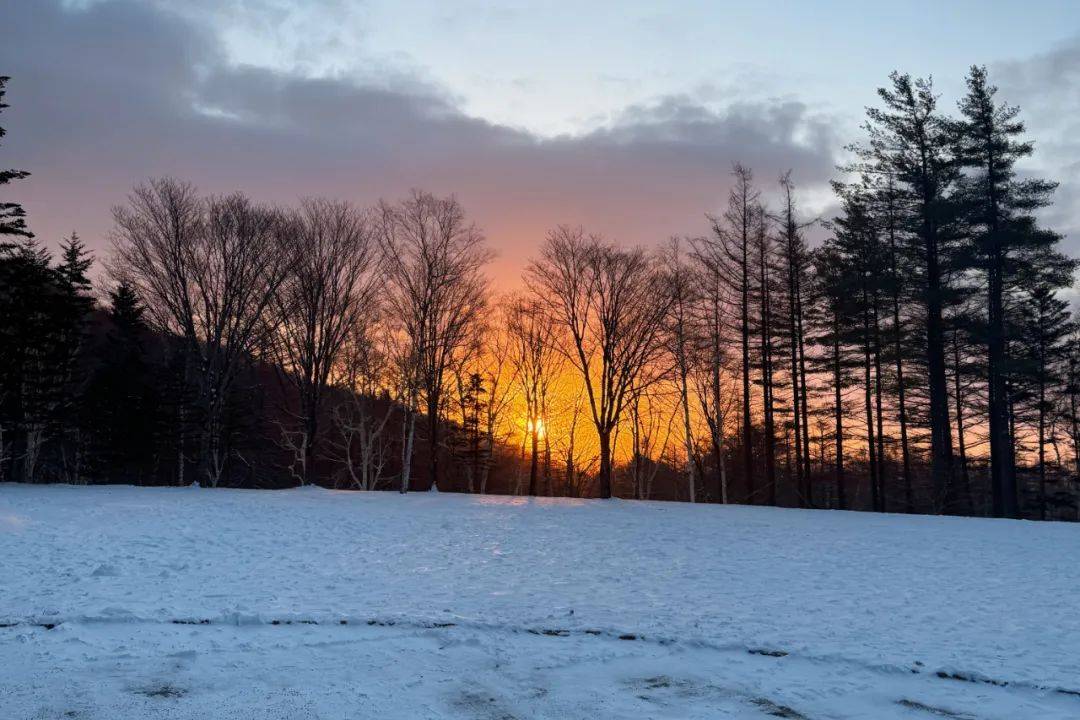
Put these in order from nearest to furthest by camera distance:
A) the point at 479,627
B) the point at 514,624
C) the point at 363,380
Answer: the point at 479,627, the point at 514,624, the point at 363,380

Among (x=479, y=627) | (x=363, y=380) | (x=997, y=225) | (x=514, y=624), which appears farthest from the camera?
(x=363, y=380)

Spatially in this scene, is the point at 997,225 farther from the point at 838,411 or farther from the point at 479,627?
the point at 479,627

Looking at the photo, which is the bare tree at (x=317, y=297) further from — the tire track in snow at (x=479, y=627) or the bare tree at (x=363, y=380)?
the tire track in snow at (x=479, y=627)

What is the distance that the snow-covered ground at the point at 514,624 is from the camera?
228 inches

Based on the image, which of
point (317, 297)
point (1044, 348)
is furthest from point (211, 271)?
point (1044, 348)

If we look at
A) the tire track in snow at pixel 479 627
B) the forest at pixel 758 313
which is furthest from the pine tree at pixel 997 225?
the tire track in snow at pixel 479 627

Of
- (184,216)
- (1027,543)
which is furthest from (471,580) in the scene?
(184,216)

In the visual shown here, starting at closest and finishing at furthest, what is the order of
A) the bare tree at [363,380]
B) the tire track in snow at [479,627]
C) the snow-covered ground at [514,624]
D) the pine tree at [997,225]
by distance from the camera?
1. the snow-covered ground at [514,624]
2. the tire track in snow at [479,627]
3. the pine tree at [997,225]
4. the bare tree at [363,380]

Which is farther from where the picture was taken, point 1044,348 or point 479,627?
point 1044,348

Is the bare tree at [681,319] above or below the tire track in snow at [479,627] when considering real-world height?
above

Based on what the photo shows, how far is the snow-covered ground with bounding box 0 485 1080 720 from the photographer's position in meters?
5.79

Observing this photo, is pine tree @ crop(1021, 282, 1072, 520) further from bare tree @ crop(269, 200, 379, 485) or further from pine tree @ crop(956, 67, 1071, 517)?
bare tree @ crop(269, 200, 379, 485)

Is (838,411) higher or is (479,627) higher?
(838,411)

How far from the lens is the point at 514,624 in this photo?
26.8ft
